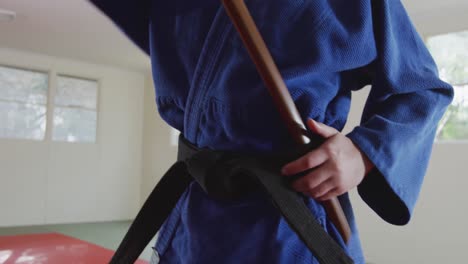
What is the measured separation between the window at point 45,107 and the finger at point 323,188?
22.0 feet

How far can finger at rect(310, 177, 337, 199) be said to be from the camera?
484mm

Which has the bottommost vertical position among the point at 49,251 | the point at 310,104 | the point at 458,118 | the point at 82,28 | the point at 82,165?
the point at 49,251

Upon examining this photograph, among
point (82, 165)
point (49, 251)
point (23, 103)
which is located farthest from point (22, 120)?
point (49, 251)

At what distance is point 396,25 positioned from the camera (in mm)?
579

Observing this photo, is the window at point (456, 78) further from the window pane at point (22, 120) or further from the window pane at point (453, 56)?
the window pane at point (22, 120)

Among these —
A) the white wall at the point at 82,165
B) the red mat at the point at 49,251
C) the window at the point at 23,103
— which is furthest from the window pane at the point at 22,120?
the red mat at the point at 49,251

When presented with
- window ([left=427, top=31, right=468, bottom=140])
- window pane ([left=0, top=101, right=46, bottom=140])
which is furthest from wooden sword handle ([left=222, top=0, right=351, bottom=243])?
window pane ([left=0, top=101, right=46, bottom=140])

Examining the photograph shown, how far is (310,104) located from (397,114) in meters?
0.10

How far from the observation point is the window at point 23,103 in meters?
6.39

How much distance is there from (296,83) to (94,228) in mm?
6522

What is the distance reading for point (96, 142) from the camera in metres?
7.42

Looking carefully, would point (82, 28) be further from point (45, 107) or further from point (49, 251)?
point (49, 251)

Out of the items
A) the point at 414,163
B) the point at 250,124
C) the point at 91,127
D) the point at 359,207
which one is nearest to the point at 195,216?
the point at 250,124

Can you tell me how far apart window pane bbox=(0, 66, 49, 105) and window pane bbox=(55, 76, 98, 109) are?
22 centimetres
